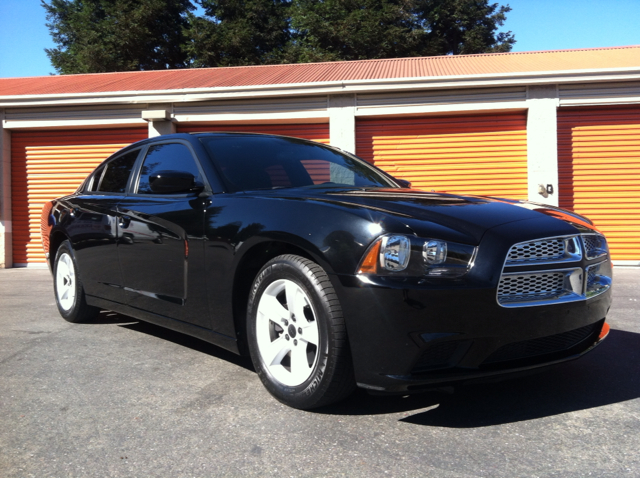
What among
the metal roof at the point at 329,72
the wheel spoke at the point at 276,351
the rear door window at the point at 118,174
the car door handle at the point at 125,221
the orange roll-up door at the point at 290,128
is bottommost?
the wheel spoke at the point at 276,351

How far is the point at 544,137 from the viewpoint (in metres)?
10.1

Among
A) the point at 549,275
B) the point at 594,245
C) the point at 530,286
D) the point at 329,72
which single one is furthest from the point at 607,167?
the point at 530,286

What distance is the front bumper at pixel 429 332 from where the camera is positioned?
94.4 inches

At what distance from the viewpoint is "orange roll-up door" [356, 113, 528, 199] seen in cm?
1041

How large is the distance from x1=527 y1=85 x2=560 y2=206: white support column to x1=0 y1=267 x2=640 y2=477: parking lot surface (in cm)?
670

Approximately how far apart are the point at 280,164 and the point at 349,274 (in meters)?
1.44

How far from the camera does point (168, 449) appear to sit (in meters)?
2.41

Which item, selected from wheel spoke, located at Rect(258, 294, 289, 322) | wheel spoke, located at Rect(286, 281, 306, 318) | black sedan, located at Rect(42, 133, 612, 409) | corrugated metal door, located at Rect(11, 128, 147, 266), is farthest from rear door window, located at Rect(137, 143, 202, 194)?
corrugated metal door, located at Rect(11, 128, 147, 266)

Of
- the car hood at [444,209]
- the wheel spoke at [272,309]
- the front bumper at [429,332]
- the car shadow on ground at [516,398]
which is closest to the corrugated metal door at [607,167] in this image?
the car shadow on ground at [516,398]

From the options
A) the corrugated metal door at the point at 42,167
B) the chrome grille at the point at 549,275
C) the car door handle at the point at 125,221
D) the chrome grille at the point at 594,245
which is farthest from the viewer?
the corrugated metal door at the point at 42,167

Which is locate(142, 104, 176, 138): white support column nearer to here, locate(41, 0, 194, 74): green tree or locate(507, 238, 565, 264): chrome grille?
locate(507, 238, 565, 264): chrome grille

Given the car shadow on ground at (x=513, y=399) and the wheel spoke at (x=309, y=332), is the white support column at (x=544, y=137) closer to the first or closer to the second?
the car shadow on ground at (x=513, y=399)

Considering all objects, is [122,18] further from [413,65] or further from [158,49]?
[413,65]

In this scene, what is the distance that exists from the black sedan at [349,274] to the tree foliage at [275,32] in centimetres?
2353
